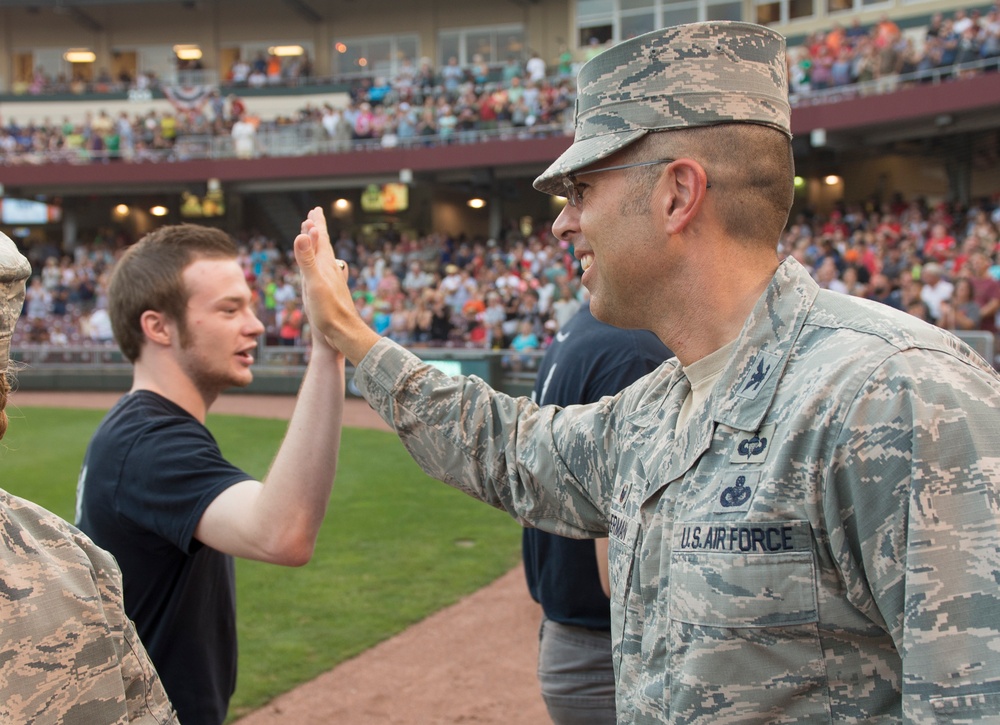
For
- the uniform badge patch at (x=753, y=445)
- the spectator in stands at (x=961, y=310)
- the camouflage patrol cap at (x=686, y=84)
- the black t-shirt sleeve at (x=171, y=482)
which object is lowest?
the spectator in stands at (x=961, y=310)

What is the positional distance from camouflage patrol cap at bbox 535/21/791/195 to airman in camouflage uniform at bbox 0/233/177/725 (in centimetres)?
112

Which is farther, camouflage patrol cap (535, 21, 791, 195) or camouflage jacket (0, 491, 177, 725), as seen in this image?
camouflage patrol cap (535, 21, 791, 195)

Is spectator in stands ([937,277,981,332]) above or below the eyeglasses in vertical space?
below

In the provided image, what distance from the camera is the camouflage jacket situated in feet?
4.68

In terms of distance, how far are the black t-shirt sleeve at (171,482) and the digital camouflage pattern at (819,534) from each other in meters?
1.23

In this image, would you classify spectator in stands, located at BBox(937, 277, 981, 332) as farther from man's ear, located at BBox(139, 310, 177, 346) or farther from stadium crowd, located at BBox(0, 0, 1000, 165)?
man's ear, located at BBox(139, 310, 177, 346)

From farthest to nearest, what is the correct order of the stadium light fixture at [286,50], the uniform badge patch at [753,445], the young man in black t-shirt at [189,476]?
the stadium light fixture at [286,50], the young man in black t-shirt at [189,476], the uniform badge patch at [753,445]

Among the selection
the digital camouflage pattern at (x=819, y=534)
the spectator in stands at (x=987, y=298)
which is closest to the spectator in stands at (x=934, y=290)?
the spectator in stands at (x=987, y=298)

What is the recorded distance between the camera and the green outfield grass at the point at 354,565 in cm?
578

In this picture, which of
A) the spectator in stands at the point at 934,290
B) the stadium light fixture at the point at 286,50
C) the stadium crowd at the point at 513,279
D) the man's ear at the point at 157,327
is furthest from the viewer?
the stadium light fixture at the point at 286,50

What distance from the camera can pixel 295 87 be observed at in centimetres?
3247

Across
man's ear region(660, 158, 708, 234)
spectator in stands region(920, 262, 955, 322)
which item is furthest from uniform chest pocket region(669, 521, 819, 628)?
spectator in stands region(920, 262, 955, 322)

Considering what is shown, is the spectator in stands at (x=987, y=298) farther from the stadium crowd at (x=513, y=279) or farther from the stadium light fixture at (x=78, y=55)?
the stadium light fixture at (x=78, y=55)

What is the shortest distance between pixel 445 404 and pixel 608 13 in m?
30.0
